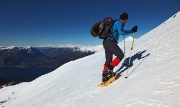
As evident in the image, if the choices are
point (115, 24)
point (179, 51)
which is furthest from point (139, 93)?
point (179, 51)

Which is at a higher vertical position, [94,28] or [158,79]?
[94,28]

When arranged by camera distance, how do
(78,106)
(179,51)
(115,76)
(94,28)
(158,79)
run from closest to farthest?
(158,79) → (78,106) → (94,28) → (115,76) → (179,51)

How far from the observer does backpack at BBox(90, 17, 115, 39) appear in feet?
33.6

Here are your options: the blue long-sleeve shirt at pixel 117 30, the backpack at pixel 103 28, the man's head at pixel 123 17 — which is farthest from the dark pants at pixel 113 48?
the man's head at pixel 123 17

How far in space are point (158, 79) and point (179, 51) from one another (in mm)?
4716

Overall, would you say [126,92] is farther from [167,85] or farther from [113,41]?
[113,41]

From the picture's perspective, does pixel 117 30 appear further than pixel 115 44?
No

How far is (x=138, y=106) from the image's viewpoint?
21.4 feet

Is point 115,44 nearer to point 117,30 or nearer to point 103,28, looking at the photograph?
point 117,30

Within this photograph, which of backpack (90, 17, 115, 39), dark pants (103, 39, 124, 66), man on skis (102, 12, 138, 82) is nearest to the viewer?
man on skis (102, 12, 138, 82)

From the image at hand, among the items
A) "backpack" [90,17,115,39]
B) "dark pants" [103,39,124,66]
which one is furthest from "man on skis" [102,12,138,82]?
"backpack" [90,17,115,39]

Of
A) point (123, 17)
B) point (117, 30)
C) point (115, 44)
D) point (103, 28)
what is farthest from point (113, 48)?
point (123, 17)

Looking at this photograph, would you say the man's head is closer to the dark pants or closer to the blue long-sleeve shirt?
the blue long-sleeve shirt

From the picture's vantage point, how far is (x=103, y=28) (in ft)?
33.9
